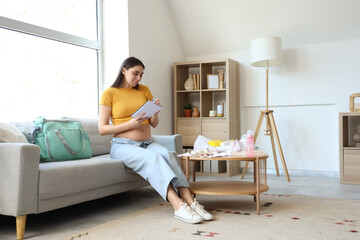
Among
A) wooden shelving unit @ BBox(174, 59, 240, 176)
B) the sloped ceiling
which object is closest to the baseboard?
wooden shelving unit @ BBox(174, 59, 240, 176)

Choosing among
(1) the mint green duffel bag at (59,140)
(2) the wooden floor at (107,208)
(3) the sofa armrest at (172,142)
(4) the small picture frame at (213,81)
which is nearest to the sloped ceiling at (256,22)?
(4) the small picture frame at (213,81)

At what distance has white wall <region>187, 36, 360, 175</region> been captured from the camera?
14.9 ft

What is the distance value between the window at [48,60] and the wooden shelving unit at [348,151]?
8.89 ft

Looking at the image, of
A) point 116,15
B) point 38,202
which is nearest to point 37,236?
point 38,202

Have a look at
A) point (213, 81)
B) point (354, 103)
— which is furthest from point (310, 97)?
point (213, 81)

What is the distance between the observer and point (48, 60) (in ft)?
12.5

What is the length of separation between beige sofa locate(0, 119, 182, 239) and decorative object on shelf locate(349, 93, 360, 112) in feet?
8.74

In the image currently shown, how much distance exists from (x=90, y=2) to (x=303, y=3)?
95.0 inches

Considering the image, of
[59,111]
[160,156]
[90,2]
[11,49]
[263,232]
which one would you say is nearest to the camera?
[263,232]

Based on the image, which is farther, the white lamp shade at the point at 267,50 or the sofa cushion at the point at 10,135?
the white lamp shade at the point at 267,50

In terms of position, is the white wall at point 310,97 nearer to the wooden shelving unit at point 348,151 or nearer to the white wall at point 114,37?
the wooden shelving unit at point 348,151

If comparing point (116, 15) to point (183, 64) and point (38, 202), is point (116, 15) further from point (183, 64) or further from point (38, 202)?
point (38, 202)

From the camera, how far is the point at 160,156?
2633mm

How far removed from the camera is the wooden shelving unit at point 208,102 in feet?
15.9
